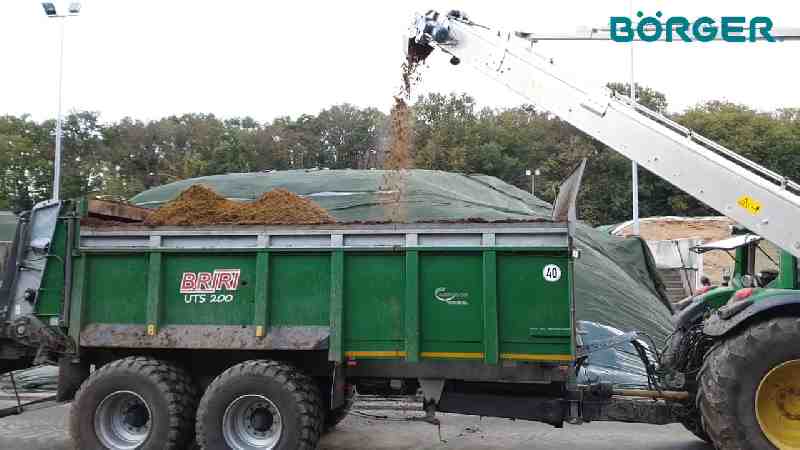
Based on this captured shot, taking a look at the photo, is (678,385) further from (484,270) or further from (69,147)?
(69,147)

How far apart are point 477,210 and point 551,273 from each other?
7.16 m

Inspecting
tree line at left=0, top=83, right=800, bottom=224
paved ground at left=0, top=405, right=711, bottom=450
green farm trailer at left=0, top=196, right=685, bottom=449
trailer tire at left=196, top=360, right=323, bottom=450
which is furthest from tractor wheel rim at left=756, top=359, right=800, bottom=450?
tree line at left=0, top=83, right=800, bottom=224

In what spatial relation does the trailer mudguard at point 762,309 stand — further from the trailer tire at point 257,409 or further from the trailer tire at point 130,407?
the trailer tire at point 130,407

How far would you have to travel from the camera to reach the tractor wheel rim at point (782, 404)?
546 cm

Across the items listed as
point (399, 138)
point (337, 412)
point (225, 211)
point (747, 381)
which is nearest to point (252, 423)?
point (337, 412)

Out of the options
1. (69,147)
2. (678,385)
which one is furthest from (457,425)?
(69,147)

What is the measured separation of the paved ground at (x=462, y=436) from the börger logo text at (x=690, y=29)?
14.5ft

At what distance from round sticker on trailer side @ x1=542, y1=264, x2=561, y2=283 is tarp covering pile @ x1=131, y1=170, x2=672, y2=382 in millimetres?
4910

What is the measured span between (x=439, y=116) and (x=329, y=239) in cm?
3552

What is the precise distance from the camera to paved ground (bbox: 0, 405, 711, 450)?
286 inches

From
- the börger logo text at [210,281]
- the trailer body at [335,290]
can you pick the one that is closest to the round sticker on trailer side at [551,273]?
the trailer body at [335,290]

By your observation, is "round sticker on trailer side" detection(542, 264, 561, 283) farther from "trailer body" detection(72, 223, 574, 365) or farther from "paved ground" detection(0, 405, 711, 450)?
"paved ground" detection(0, 405, 711, 450)

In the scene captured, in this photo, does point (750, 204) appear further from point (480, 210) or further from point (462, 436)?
point (480, 210)

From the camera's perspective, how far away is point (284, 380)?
589 cm
